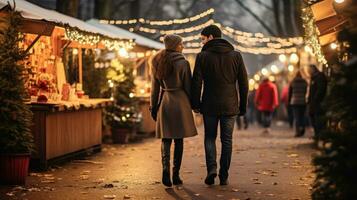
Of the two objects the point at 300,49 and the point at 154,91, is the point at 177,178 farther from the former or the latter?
the point at 300,49

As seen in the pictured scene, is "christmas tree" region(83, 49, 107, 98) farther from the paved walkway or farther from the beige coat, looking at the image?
the beige coat

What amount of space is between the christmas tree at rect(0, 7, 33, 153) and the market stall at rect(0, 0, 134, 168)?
365 millimetres

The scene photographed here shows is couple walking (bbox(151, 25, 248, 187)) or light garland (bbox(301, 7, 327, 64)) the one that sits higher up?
light garland (bbox(301, 7, 327, 64))

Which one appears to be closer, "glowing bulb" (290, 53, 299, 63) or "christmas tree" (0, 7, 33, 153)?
"christmas tree" (0, 7, 33, 153)

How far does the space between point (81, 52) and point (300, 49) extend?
19.1 metres

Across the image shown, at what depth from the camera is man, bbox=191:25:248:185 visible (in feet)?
36.9

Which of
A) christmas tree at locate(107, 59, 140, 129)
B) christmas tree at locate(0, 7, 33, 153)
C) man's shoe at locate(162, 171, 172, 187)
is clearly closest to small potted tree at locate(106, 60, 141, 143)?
christmas tree at locate(107, 59, 140, 129)

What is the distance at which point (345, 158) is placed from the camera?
685cm

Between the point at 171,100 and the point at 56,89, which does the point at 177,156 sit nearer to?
the point at 171,100

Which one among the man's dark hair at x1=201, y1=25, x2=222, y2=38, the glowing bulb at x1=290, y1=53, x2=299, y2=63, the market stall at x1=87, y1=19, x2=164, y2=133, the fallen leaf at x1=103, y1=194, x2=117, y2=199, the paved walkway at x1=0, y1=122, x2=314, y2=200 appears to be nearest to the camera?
the fallen leaf at x1=103, y1=194, x2=117, y2=199

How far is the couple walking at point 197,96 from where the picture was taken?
11.2 metres

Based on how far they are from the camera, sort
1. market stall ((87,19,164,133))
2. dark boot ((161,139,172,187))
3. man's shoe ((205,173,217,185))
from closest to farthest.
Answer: dark boot ((161,139,172,187)), man's shoe ((205,173,217,185)), market stall ((87,19,164,133))

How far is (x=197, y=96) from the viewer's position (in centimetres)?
1123

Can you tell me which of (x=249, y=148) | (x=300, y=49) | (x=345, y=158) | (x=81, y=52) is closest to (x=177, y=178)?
(x=345, y=158)
